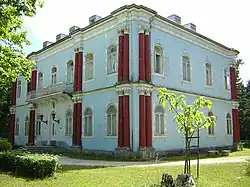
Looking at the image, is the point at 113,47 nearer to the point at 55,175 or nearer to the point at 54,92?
the point at 54,92

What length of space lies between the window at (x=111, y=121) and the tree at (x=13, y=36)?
870 cm

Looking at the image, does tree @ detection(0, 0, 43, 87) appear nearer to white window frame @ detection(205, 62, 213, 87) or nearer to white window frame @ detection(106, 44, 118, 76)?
white window frame @ detection(106, 44, 118, 76)

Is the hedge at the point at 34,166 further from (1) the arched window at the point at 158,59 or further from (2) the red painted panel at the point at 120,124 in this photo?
(1) the arched window at the point at 158,59

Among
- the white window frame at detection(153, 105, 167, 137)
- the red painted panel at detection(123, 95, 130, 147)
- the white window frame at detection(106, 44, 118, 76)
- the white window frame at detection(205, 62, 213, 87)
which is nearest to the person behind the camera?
the red painted panel at detection(123, 95, 130, 147)

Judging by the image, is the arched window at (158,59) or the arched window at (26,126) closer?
the arched window at (158,59)

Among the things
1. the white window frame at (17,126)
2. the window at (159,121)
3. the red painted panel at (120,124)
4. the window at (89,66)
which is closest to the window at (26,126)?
the white window frame at (17,126)

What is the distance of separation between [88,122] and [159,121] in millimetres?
5594

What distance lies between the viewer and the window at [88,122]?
22.2 meters

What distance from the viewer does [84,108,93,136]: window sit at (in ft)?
72.7

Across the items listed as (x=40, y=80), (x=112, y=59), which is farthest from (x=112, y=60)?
(x=40, y=80)

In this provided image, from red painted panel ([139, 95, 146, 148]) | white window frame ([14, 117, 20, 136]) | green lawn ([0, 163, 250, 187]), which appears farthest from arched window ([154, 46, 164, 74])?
white window frame ([14, 117, 20, 136])

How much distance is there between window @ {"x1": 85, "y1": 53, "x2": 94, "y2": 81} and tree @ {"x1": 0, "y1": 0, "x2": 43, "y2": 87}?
10.3 m

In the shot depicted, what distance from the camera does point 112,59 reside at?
21.2 meters

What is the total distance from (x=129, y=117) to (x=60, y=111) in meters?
9.48
